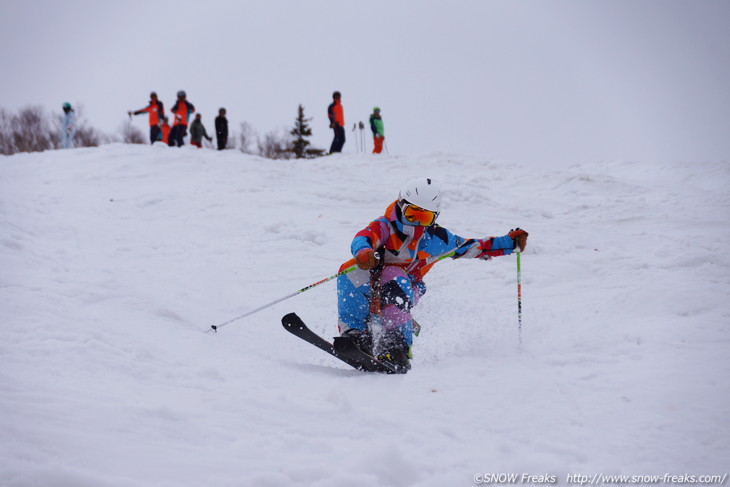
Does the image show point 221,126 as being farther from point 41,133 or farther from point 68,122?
point 41,133

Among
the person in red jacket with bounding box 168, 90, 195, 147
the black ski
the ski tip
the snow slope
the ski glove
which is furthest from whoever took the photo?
the person in red jacket with bounding box 168, 90, 195, 147

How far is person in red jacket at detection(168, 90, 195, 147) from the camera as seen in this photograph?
573 inches

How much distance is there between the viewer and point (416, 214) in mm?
4125

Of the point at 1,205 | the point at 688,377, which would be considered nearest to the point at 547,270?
the point at 688,377

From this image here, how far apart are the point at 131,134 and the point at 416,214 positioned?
51.6 meters

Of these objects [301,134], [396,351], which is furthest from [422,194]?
[301,134]

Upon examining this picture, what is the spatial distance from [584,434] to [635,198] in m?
9.94

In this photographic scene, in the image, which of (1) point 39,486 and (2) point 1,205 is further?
(2) point 1,205

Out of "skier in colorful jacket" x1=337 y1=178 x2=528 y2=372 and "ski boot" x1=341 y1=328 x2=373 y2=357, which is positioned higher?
"skier in colorful jacket" x1=337 y1=178 x2=528 y2=372

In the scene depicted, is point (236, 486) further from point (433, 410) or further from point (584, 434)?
point (584, 434)

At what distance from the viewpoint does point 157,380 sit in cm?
278

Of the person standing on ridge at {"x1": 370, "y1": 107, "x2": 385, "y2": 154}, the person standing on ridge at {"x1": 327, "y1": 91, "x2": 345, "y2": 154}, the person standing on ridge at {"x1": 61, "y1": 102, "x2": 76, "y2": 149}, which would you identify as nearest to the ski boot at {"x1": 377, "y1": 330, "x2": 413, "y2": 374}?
the person standing on ridge at {"x1": 327, "y1": 91, "x2": 345, "y2": 154}

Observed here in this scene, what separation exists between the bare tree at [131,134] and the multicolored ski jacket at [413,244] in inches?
1980

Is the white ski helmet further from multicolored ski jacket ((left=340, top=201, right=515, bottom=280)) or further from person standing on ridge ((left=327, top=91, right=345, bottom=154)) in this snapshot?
person standing on ridge ((left=327, top=91, right=345, bottom=154))
